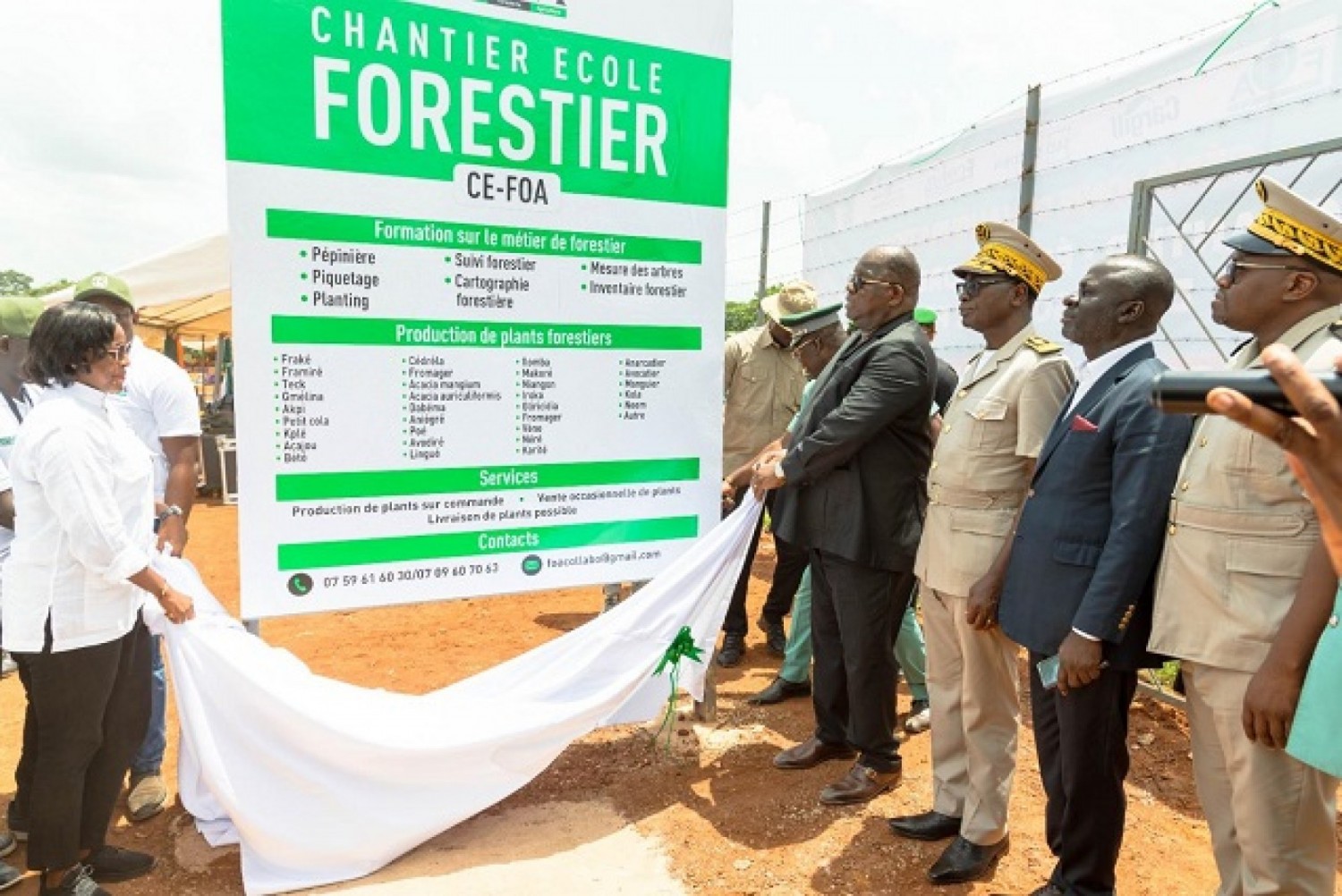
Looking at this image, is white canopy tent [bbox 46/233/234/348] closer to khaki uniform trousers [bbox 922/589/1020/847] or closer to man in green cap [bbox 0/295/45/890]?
man in green cap [bbox 0/295/45/890]

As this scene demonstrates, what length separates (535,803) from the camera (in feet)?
11.4

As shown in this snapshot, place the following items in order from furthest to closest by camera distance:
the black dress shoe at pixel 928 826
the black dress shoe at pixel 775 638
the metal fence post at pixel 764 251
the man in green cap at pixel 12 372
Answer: the metal fence post at pixel 764 251
the black dress shoe at pixel 775 638
the black dress shoe at pixel 928 826
the man in green cap at pixel 12 372

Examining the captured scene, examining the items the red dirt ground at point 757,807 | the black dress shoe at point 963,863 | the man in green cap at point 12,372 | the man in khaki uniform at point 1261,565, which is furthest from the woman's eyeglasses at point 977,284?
the man in green cap at point 12,372

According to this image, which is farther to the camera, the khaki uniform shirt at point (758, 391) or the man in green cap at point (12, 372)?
the khaki uniform shirt at point (758, 391)

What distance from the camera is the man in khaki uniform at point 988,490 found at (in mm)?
2818

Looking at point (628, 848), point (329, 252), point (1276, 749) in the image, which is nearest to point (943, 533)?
point (1276, 749)

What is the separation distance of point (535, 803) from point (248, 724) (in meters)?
1.11

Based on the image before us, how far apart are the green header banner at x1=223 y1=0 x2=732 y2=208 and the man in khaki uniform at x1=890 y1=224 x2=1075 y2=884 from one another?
50.8 inches

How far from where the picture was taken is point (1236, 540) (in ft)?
6.94

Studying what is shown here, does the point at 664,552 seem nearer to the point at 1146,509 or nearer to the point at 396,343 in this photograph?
the point at 396,343

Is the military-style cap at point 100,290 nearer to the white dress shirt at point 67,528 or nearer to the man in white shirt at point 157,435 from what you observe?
the man in white shirt at point 157,435

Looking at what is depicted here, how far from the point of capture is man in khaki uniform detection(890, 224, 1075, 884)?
282 cm

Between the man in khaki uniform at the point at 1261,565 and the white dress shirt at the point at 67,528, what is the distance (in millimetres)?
2870

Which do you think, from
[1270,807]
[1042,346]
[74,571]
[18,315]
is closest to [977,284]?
[1042,346]
